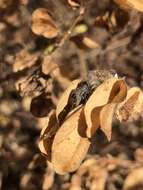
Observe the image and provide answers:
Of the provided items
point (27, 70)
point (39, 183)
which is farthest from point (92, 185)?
point (27, 70)

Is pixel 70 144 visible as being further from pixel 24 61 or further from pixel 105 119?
pixel 24 61

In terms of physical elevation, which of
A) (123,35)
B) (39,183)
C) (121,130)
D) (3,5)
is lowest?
(121,130)

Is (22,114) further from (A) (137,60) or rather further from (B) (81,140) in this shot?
Result: (B) (81,140)

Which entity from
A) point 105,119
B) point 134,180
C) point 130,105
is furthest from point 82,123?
point 134,180

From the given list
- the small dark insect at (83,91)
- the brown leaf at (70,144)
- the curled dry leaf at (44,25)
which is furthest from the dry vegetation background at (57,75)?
the brown leaf at (70,144)

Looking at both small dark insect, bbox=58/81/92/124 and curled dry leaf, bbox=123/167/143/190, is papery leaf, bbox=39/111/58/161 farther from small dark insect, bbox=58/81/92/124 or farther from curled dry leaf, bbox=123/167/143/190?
curled dry leaf, bbox=123/167/143/190

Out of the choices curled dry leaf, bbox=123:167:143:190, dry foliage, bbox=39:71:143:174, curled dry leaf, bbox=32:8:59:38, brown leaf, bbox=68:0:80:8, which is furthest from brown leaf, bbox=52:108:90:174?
curled dry leaf, bbox=123:167:143:190
